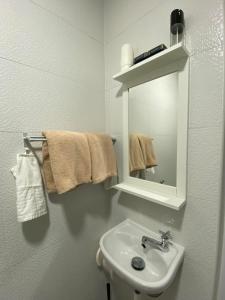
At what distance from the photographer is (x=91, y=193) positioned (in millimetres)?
1142

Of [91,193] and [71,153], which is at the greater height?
[71,153]

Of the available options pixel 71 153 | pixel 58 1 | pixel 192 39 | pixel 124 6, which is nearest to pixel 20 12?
pixel 58 1

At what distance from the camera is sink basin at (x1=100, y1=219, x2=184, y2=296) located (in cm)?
67

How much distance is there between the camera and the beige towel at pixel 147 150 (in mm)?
953

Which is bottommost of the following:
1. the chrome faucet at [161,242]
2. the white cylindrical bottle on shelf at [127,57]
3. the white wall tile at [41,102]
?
the chrome faucet at [161,242]

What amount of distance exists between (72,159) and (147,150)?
0.47 meters

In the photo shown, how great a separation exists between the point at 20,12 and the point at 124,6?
0.66 m

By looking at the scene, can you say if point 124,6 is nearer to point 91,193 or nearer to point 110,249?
point 91,193

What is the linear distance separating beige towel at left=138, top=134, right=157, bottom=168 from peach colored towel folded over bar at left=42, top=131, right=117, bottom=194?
9.4 inches

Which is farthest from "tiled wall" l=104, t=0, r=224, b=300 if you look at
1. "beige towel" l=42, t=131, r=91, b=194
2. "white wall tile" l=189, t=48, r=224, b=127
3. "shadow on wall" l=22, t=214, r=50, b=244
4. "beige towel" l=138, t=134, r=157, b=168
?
"shadow on wall" l=22, t=214, r=50, b=244

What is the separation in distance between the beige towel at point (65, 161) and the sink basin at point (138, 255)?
1.39 feet

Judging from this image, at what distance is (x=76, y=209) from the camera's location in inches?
41.2

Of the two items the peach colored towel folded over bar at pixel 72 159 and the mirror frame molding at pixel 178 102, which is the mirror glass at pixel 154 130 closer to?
the mirror frame molding at pixel 178 102

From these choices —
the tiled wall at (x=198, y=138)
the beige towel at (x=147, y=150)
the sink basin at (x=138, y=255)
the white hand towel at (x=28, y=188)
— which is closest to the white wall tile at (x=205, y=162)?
the tiled wall at (x=198, y=138)
